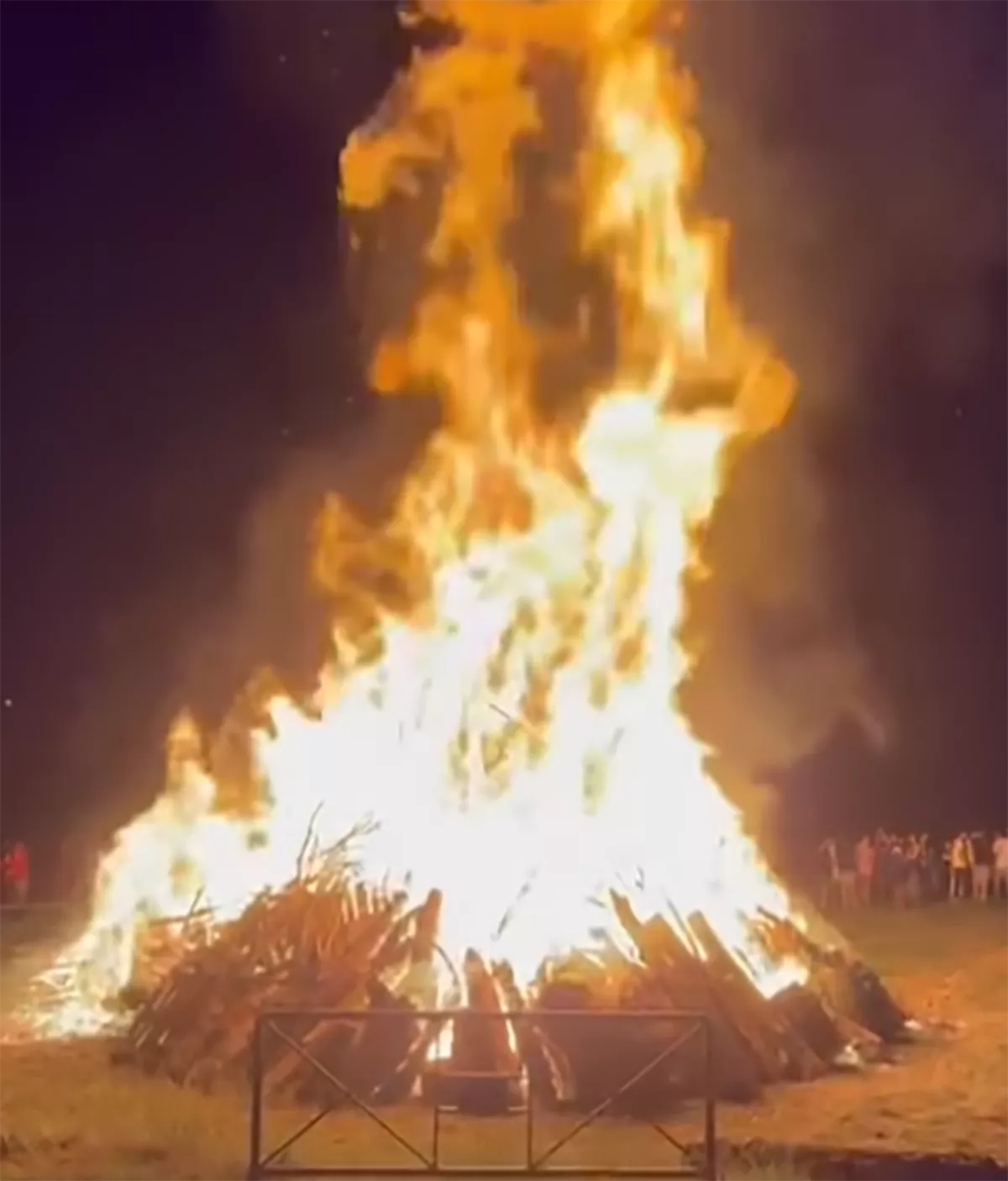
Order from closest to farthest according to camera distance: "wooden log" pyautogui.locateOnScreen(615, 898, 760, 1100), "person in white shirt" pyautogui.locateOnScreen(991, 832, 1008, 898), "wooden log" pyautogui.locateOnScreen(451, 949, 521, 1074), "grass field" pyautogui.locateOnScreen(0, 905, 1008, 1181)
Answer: "grass field" pyautogui.locateOnScreen(0, 905, 1008, 1181)
"wooden log" pyautogui.locateOnScreen(451, 949, 521, 1074)
"wooden log" pyautogui.locateOnScreen(615, 898, 760, 1100)
"person in white shirt" pyautogui.locateOnScreen(991, 832, 1008, 898)

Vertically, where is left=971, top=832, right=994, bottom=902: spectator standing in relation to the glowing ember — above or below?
below

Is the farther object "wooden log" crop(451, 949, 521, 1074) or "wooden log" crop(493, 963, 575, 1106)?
"wooden log" crop(451, 949, 521, 1074)

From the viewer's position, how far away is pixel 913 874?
63.8 ft

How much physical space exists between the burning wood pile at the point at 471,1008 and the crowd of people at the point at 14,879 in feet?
24.4

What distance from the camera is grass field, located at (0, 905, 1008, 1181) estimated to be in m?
9.17

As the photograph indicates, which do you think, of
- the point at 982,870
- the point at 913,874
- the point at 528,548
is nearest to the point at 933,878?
the point at 982,870

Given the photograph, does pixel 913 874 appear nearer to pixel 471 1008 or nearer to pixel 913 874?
pixel 913 874

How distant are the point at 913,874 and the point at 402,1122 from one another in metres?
10.8

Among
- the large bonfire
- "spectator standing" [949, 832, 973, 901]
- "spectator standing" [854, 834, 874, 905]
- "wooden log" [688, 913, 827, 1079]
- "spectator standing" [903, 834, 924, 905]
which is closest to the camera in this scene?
"wooden log" [688, 913, 827, 1079]

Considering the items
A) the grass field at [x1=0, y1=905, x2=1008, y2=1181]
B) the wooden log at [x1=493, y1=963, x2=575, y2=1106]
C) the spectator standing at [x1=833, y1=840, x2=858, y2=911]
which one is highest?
the spectator standing at [x1=833, y1=840, x2=858, y2=911]

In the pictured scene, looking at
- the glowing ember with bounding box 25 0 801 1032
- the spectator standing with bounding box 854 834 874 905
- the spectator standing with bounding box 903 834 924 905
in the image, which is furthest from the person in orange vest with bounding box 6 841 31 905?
the spectator standing with bounding box 903 834 924 905

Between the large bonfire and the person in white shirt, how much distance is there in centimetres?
746

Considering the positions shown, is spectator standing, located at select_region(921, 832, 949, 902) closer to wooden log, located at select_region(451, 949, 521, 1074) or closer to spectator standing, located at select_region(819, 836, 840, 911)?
spectator standing, located at select_region(819, 836, 840, 911)

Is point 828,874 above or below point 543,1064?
above
